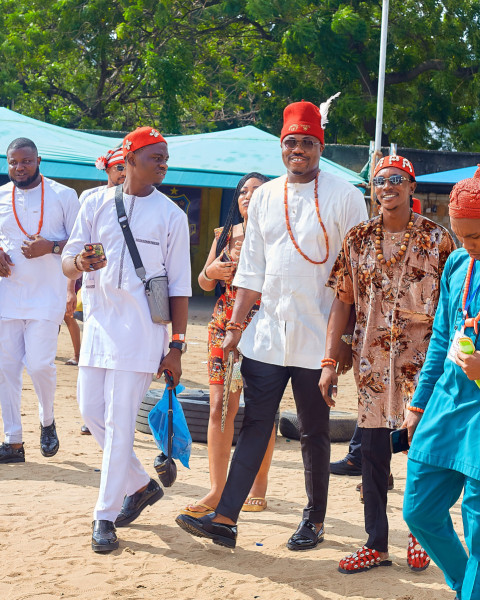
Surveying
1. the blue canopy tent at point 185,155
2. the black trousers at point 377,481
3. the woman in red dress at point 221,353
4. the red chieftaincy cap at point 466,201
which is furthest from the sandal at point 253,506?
the blue canopy tent at point 185,155

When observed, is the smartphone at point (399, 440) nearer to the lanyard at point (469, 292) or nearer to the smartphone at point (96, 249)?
the lanyard at point (469, 292)

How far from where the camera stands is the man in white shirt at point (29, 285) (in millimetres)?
6680

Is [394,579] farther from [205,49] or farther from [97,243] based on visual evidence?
[205,49]

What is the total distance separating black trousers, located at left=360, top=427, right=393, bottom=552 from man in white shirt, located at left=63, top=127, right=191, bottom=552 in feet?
3.69

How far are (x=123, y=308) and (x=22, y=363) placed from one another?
220 cm

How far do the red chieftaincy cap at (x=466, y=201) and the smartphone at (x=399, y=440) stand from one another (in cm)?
95

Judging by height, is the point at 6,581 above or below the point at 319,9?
below

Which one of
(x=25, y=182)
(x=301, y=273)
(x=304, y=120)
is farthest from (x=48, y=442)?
(x=304, y=120)

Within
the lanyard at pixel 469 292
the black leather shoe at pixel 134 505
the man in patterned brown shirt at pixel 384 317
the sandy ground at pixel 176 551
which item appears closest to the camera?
the lanyard at pixel 469 292

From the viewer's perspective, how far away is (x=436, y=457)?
11.5ft

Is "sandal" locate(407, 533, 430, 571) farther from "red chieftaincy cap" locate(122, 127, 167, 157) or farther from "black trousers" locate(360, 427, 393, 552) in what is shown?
"red chieftaincy cap" locate(122, 127, 167, 157)

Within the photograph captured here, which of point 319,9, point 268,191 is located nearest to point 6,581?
point 268,191

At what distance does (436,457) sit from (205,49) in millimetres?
24815

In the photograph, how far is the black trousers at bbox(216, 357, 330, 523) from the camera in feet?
15.8
